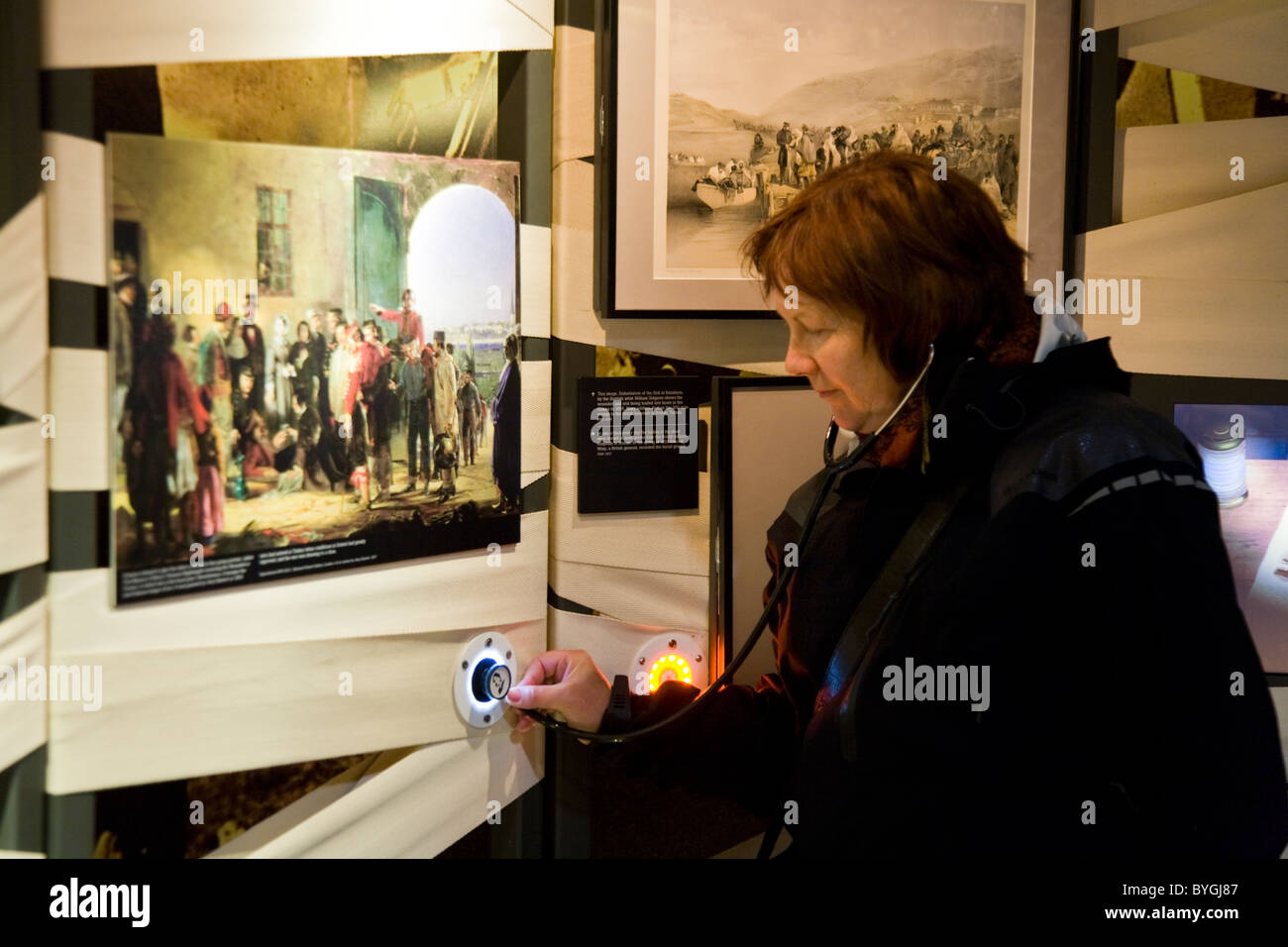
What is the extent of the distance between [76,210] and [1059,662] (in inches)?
46.4

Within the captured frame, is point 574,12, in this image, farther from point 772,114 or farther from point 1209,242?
point 1209,242

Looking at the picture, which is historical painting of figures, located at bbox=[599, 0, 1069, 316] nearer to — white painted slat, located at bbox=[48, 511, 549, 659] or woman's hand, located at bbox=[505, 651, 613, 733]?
white painted slat, located at bbox=[48, 511, 549, 659]

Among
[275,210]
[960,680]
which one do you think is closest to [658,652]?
[960,680]

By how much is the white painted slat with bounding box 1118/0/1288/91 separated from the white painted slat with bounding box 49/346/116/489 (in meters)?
1.68

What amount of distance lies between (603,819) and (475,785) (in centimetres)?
25

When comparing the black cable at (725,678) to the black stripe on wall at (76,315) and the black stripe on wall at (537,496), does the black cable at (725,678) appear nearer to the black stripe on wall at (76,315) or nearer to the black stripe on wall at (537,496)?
the black stripe on wall at (537,496)

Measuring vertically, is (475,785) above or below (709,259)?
below

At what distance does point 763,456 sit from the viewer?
1.55 m

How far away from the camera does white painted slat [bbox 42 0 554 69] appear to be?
106cm

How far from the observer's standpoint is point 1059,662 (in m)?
0.99

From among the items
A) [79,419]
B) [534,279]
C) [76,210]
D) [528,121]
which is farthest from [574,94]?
[79,419]

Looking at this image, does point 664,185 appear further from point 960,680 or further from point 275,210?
point 960,680

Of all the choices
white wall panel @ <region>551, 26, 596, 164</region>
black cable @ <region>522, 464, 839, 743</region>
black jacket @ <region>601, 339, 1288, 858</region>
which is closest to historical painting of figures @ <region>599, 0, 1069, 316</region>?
white wall panel @ <region>551, 26, 596, 164</region>

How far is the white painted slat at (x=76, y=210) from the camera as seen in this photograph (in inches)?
41.6
